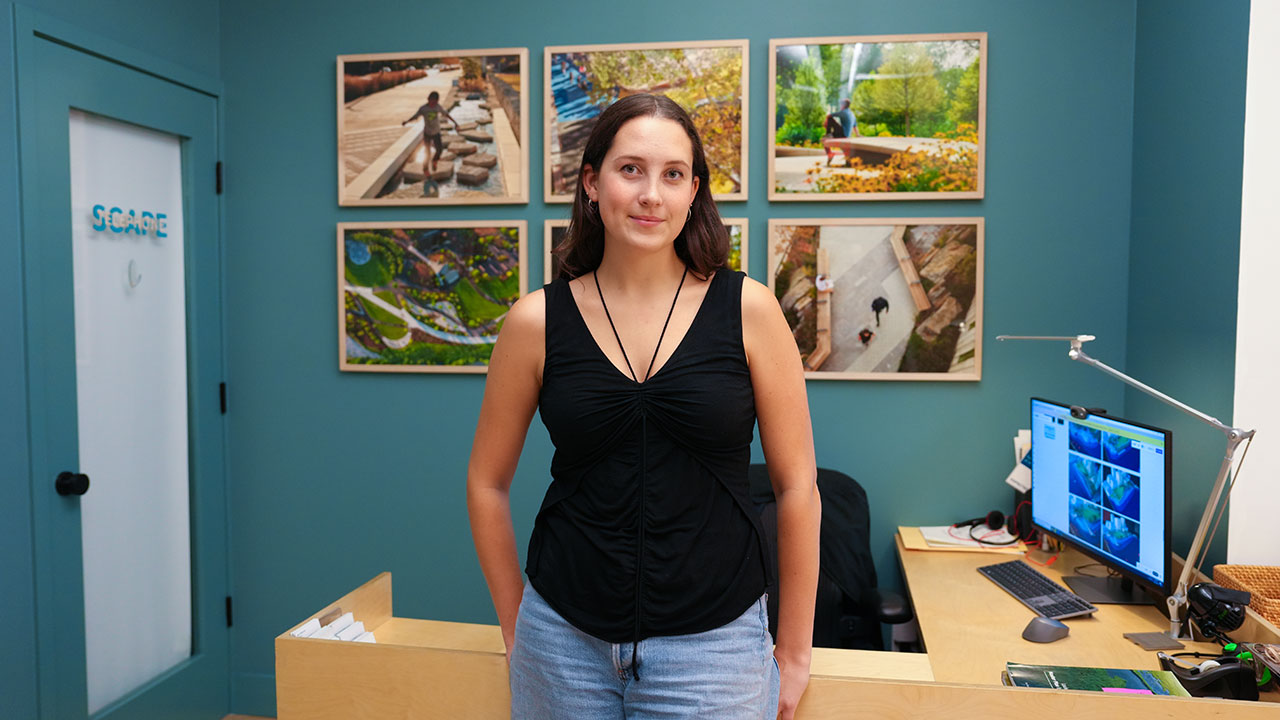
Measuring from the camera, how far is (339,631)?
66.9 inches

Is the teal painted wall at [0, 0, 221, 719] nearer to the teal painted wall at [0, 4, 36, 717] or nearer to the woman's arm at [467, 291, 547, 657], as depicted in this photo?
the teal painted wall at [0, 4, 36, 717]

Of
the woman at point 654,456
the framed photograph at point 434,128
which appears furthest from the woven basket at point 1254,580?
the framed photograph at point 434,128

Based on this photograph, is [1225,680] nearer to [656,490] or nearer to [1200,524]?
[1200,524]

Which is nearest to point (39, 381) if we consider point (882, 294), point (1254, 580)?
point (882, 294)

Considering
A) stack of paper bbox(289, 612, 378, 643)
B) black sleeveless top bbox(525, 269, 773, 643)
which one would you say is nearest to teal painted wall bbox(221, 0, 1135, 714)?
stack of paper bbox(289, 612, 378, 643)

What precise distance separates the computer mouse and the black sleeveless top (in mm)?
1026

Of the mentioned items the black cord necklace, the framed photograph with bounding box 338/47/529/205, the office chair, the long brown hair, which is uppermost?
the framed photograph with bounding box 338/47/529/205

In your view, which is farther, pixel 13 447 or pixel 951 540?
pixel 951 540

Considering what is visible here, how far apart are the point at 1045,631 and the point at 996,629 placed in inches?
4.8

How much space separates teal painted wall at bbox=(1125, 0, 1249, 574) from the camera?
209cm

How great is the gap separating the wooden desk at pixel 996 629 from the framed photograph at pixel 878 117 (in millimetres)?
1223

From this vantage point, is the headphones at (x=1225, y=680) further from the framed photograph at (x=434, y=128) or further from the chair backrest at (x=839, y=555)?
the framed photograph at (x=434, y=128)

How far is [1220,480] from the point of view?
1.84 metres

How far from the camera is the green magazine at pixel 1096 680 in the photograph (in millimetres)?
1468
